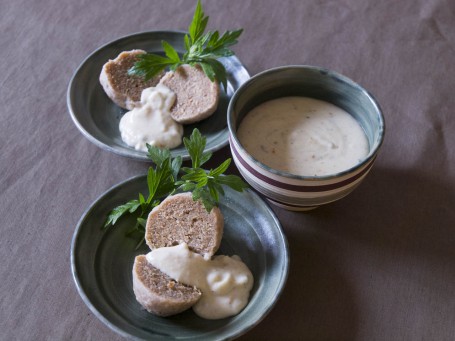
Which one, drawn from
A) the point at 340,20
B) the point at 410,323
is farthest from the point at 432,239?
the point at 340,20

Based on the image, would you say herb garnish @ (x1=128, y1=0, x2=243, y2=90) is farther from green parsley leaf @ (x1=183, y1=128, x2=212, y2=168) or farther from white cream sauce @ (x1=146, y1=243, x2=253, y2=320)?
white cream sauce @ (x1=146, y1=243, x2=253, y2=320)

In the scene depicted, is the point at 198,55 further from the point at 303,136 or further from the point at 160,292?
the point at 160,292

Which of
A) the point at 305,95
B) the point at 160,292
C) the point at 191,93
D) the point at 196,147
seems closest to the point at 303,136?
the point at 305,95

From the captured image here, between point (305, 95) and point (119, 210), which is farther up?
point (119, 210)

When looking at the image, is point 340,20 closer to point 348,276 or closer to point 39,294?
point 348,276

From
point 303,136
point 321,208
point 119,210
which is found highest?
point 119,210
